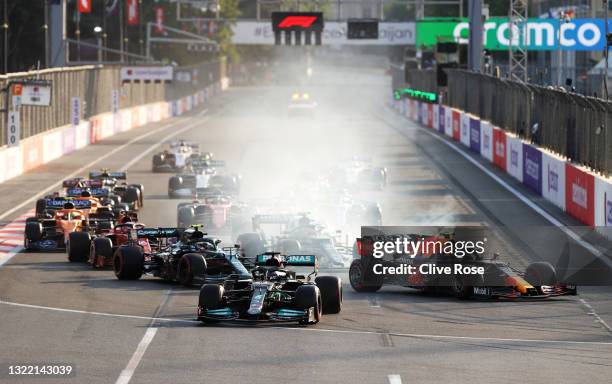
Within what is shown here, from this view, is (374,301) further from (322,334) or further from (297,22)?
(297,22)

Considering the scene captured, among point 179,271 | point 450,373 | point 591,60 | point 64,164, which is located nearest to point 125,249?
point 179,271

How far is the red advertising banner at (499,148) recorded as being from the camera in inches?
2084

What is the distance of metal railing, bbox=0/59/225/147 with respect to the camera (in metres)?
55.8

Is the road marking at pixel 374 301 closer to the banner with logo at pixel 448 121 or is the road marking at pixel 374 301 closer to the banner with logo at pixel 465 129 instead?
the banner with logo at pixel 465 129

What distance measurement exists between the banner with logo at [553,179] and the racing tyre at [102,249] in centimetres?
1482

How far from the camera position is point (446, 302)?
78.5 feet

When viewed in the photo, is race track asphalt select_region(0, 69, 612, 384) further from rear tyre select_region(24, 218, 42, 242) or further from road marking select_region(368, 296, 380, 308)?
rear tyre select_region(24, 218, 42, 242)

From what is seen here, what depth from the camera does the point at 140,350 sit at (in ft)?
64.3

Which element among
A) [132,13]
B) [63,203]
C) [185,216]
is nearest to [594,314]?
[185,216]

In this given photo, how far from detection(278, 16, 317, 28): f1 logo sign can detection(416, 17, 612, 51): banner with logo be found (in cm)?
828

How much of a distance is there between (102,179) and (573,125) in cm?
1287

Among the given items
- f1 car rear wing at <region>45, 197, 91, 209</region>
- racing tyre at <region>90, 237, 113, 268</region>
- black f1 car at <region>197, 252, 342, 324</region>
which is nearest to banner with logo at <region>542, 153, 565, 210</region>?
f1 car rear wing at <region>45, 197, 91, 209</region>

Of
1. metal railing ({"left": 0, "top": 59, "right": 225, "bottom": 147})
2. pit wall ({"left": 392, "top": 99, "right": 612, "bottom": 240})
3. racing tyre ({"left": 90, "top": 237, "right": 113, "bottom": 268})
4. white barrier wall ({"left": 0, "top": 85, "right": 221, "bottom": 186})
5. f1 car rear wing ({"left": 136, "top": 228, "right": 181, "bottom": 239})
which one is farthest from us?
metal railing ({"left": 0, "top": 59, "right": 225, "bottom": 147})

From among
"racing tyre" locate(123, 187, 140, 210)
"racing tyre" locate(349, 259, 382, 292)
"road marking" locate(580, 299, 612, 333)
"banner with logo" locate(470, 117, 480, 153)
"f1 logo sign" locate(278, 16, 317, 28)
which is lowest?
"road marking" locate(580, 299, 612, 333)
